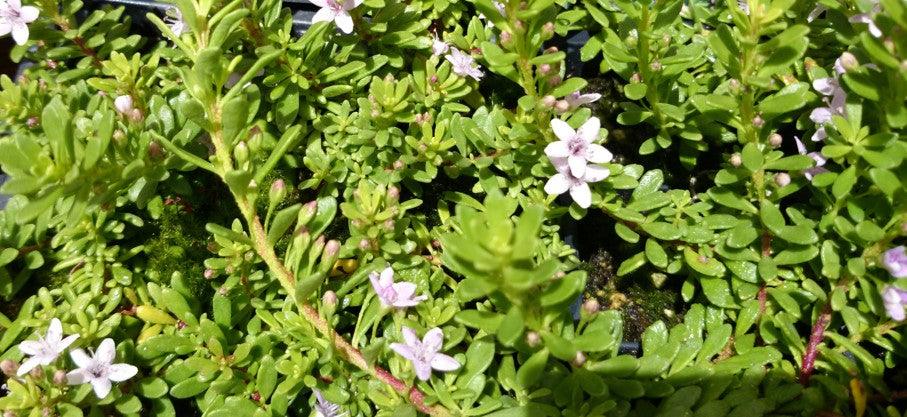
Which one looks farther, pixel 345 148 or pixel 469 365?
pixel 345 148

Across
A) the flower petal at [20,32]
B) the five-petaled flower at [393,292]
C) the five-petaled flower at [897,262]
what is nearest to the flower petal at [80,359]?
the five-petaled flower at [393,292]

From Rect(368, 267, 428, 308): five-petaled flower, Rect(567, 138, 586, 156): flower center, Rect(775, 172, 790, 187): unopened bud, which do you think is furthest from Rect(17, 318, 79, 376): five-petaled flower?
Rect(775, 172, 790, 187): unopened bud

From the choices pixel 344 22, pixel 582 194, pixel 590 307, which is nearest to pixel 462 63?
pixel 344 22

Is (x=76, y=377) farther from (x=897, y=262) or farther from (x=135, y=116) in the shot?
(x=897, y=262)

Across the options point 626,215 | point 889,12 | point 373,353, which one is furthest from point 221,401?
point 889,12

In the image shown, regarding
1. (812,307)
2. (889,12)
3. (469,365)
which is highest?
(889,12)

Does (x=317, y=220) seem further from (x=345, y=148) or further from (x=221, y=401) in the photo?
(x=221, y=401)

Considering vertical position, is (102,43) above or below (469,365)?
above
